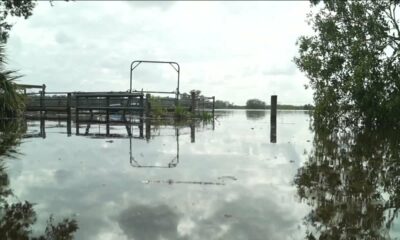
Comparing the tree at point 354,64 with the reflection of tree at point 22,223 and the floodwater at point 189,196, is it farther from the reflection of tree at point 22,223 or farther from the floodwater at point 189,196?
the reflection of tree at point 22,223

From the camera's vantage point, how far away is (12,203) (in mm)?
4445

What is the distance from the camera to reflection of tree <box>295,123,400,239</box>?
3839 millimetres

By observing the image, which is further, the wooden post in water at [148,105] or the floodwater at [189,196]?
the wooden post in water at [148,105]

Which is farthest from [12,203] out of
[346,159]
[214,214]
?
[346,159]

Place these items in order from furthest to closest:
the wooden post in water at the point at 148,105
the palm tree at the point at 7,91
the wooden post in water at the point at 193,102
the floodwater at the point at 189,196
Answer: the wooden post in water at the point at 193,102
the wooden post in water at the point at 148,105
the palm tree at the point at 7,91
the floodwater at the point at 189,196

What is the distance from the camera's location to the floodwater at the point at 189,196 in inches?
150

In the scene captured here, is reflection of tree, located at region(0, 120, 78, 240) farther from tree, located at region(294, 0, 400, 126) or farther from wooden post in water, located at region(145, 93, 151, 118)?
wooden post in water, located at region(145, 93, 151, 118)

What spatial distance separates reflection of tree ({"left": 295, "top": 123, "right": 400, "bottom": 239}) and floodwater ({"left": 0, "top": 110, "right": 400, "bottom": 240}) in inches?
0.7

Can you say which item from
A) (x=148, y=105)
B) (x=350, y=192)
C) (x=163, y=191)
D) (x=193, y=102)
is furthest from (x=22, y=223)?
(x=193, y=102)

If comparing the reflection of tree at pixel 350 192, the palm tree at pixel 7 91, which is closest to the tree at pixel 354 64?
the reflection of tree at pixel 350 192

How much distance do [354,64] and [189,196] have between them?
12534 millimetres

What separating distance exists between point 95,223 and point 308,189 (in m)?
2.85

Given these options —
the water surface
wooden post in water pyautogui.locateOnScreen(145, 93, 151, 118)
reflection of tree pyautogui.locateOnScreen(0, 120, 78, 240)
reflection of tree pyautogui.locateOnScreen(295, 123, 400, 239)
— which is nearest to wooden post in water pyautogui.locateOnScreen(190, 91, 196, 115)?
wooden post in water pyautogui.locateOnScreen(145, 93, 151, 118)

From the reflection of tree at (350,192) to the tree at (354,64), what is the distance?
268 inches
